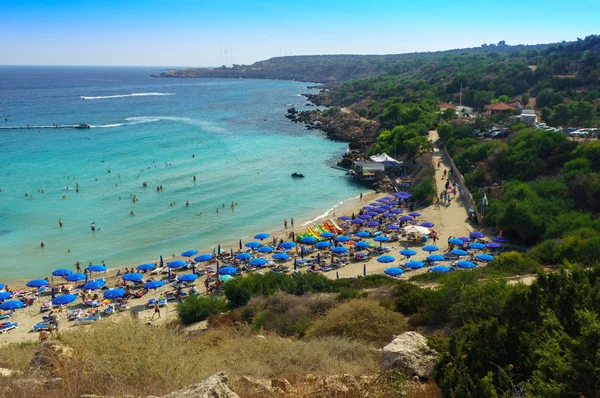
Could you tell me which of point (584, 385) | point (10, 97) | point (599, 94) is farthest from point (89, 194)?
point (10, 97)

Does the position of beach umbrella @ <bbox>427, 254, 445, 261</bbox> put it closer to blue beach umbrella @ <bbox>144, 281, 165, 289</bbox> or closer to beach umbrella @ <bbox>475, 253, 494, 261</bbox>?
beach umbrella @ <bbox>475, 253, 494, 261</bbox>

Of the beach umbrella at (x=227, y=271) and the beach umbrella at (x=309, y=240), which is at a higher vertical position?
the beach umbrella at (x=309, y=240)

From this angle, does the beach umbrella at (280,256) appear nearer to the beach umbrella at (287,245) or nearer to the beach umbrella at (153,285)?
the beach umbrella at (287,245)

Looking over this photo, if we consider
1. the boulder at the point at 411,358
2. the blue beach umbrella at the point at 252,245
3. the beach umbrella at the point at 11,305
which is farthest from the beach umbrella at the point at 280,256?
the boulder at the point at 411,358

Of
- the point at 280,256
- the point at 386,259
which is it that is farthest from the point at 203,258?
the point at 386,259

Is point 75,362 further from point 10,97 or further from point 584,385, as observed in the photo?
point 10,97
